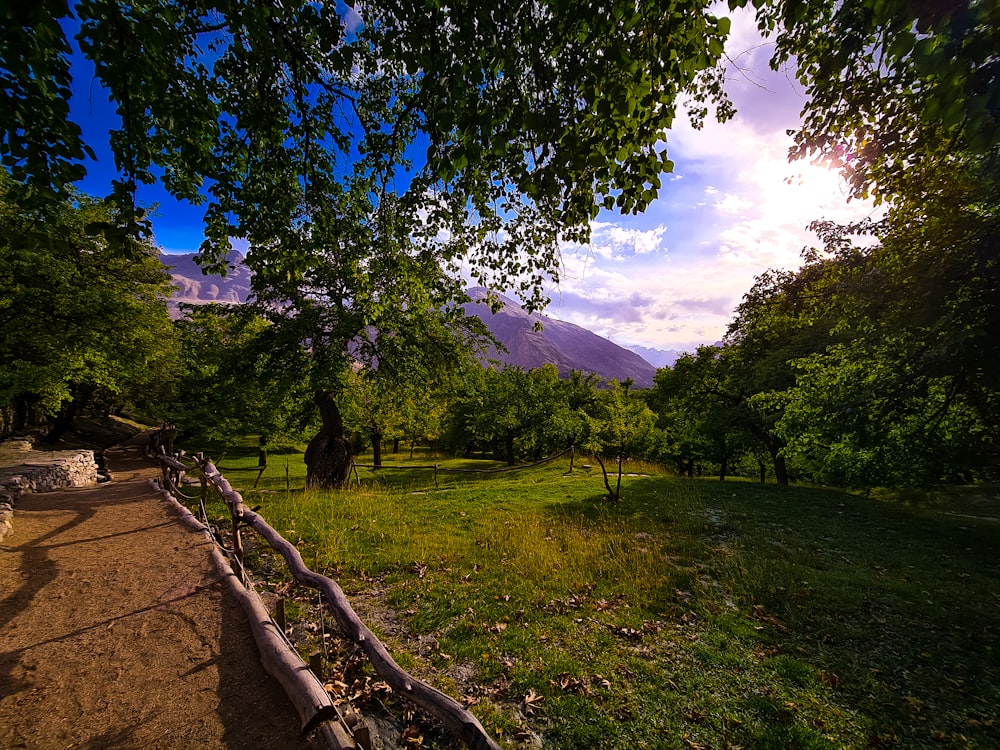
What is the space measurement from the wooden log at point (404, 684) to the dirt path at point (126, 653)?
3.14 ft

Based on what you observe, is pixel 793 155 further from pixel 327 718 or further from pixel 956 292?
pixel 327 718

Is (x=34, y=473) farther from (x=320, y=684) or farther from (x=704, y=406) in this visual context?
(x=704, y=406)

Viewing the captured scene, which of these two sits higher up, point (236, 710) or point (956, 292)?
point (956, 292)

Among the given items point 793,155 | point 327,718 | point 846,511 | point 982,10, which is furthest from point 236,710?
point 846,511

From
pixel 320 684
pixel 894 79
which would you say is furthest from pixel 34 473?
pixel 894 79

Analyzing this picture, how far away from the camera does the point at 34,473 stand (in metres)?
13.2

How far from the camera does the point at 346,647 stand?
5.19 m

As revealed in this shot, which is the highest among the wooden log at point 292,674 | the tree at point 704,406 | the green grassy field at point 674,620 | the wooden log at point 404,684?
the tree at point 704,406

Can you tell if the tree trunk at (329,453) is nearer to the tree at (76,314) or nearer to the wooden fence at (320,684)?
the wooden fence at (320,684)

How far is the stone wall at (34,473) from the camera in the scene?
1066cm

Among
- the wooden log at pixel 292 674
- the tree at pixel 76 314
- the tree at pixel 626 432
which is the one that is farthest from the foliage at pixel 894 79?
the tree at pixel 76 314

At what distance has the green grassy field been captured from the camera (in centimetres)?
429

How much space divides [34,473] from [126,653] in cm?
1445

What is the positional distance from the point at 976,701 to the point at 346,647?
8402mm
